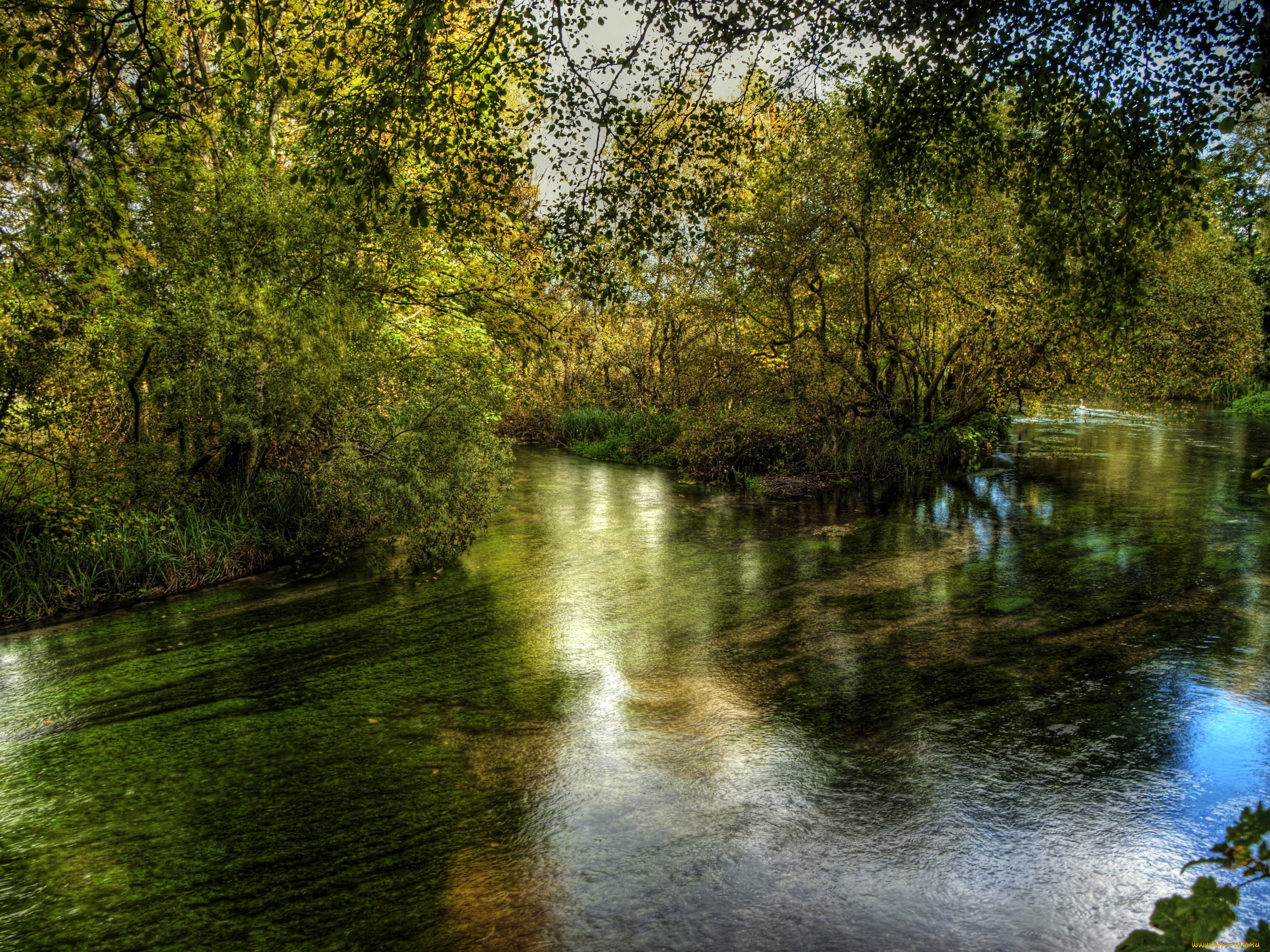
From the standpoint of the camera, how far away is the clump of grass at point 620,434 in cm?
2464

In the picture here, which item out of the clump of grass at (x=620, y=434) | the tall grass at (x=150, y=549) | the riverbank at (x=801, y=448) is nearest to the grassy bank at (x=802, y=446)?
the riverbank at (x=801, y=448)

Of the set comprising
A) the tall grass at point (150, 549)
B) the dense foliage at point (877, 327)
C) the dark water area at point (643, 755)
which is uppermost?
the dense foliage at point (877, 327)

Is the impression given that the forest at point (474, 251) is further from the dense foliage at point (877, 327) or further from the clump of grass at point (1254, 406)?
the clump of grass at point (1254, 406)

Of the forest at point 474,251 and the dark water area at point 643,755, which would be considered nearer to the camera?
the dark water area at point 643,755

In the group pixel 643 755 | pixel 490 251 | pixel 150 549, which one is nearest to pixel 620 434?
pixel 490 251

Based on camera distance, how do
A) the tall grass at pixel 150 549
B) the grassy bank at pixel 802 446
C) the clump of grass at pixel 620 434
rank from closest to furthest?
the tall grass at pixel 150 549 < the grassy bank at pixel 802 446 < the clump of grass at pixel 620 434

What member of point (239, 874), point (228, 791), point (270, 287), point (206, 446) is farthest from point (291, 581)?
point (239, 874)

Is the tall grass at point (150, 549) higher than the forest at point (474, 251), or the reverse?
the forest at point (474, 251)

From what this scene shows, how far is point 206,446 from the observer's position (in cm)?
1212

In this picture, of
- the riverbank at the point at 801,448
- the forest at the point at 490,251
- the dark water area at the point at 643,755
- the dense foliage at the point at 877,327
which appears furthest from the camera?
the riverbank at the point at 801,448

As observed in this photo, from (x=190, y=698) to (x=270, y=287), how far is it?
5.24 m

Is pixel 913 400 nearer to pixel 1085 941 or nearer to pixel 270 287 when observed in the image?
pixel 270 287

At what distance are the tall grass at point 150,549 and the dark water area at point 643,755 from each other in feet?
2.04

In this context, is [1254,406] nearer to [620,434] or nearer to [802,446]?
[802,446]
